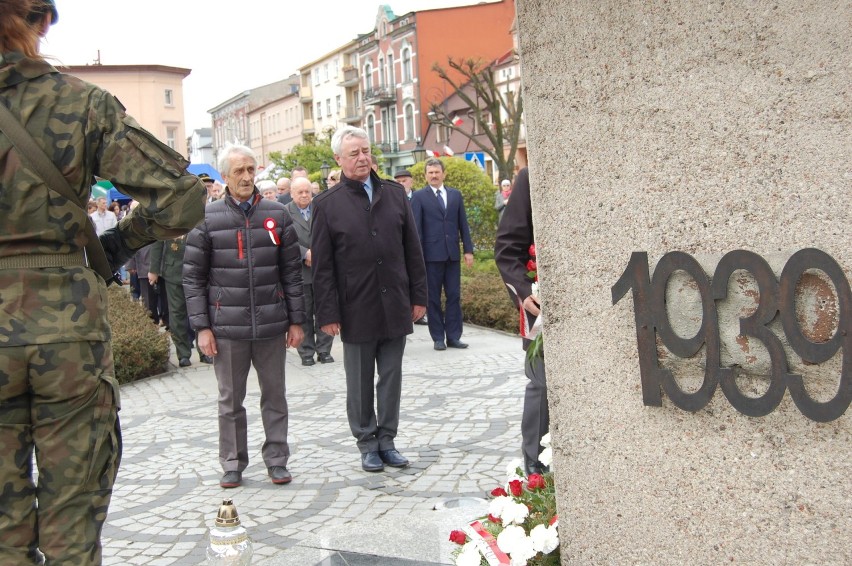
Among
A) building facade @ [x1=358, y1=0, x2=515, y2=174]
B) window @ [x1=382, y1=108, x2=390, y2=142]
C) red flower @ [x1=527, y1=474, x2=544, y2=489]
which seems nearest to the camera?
red flower @ [x1=527, y1=474, x2=544, y2=489]

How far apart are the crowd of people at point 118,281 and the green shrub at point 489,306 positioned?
259 inches

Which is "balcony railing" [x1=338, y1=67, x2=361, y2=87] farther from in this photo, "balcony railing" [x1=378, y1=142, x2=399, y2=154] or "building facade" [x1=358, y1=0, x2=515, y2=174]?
"balcony railing" [x1=378, y1=142, x2=399, y2=154]

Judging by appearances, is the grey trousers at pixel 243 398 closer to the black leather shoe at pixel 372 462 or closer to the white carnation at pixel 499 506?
the black leather shoe at pixel 372 462

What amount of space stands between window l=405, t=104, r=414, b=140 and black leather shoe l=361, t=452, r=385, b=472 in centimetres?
6284

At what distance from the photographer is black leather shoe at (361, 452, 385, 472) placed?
20.4 feet

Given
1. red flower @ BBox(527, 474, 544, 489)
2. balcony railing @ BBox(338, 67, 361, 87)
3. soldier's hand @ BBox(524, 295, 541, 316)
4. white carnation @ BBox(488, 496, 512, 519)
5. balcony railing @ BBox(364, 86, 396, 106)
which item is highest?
balcony railing @ BBox(338, 67, 361, 87)

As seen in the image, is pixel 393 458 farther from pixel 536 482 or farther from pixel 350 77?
pixel 350 77

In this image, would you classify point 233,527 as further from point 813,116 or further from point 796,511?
point 813,116

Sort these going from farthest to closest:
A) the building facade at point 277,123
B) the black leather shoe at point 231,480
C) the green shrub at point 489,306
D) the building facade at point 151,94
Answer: the building facade at point 277,123 < the building facade at point 151,94 < the green shrub at point 489,306 < the black leather shoe at point 231,480

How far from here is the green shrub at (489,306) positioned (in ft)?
42.4

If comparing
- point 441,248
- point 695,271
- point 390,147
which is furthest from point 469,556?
point 390,147

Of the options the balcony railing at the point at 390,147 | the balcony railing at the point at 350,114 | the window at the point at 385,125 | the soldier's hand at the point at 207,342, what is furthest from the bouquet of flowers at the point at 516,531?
the balcony railing at the point at 350,114

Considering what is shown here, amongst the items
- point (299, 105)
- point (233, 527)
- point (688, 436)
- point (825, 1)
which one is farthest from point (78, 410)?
point (299, 105)

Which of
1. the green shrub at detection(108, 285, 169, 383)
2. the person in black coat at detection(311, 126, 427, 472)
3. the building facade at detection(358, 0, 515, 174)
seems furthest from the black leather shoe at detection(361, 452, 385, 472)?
the building facade at detection(358, 0, 515, 174)
